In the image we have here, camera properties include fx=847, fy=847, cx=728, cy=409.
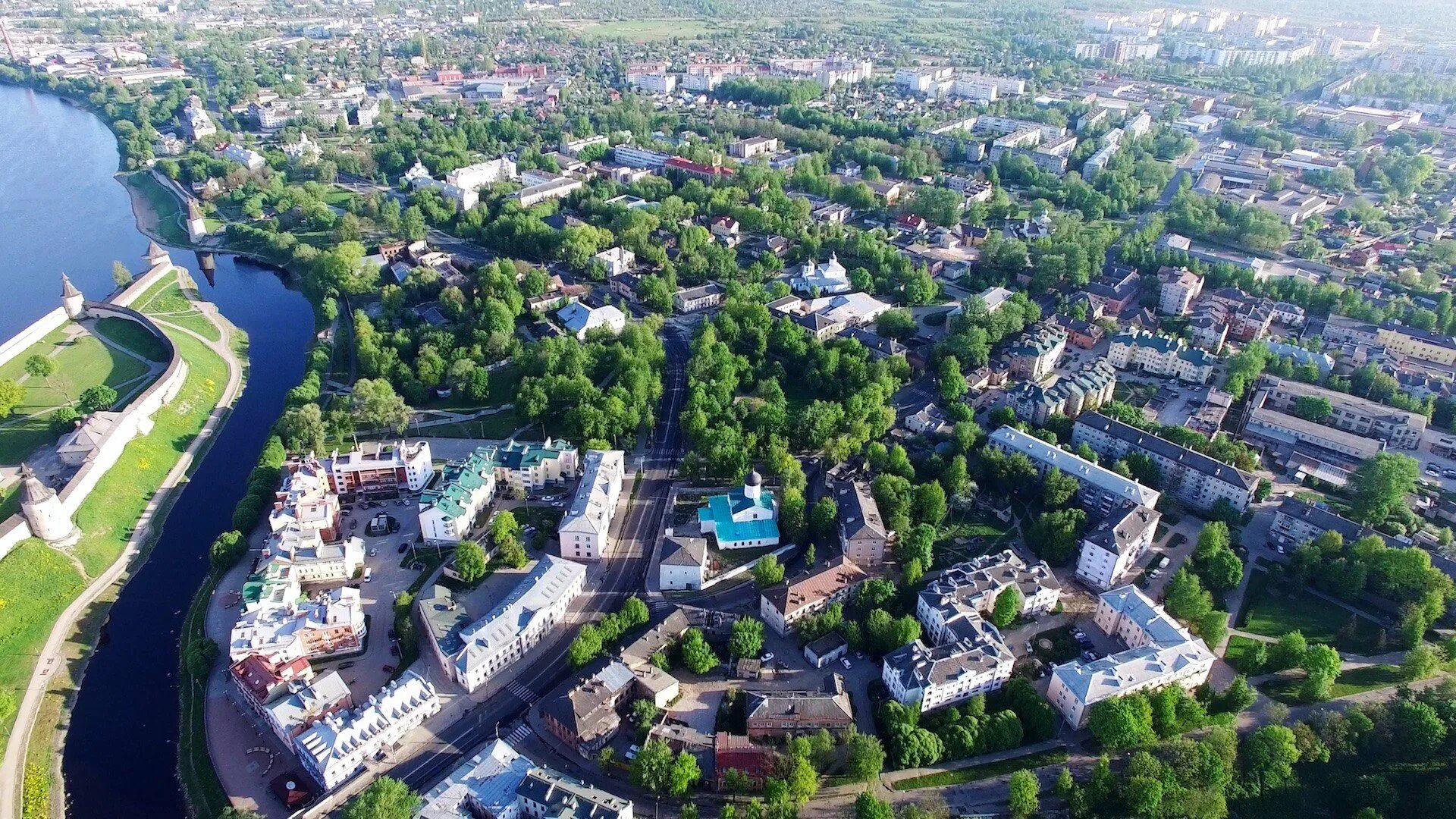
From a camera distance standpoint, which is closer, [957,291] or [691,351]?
[691,351]

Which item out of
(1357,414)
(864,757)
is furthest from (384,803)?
(1357,414)

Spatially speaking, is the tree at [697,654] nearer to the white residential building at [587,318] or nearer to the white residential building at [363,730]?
the white residential building at [363,730]

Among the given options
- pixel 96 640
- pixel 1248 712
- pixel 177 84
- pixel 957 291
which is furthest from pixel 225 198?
pixel 1248 712

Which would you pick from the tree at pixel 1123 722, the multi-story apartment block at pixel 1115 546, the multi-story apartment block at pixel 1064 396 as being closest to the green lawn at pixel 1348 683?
the tree at pixel 1123 722

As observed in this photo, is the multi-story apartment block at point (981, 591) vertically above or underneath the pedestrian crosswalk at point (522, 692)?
above

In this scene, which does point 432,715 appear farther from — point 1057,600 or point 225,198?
point 225,198

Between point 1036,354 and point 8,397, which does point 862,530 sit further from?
point 8,397
